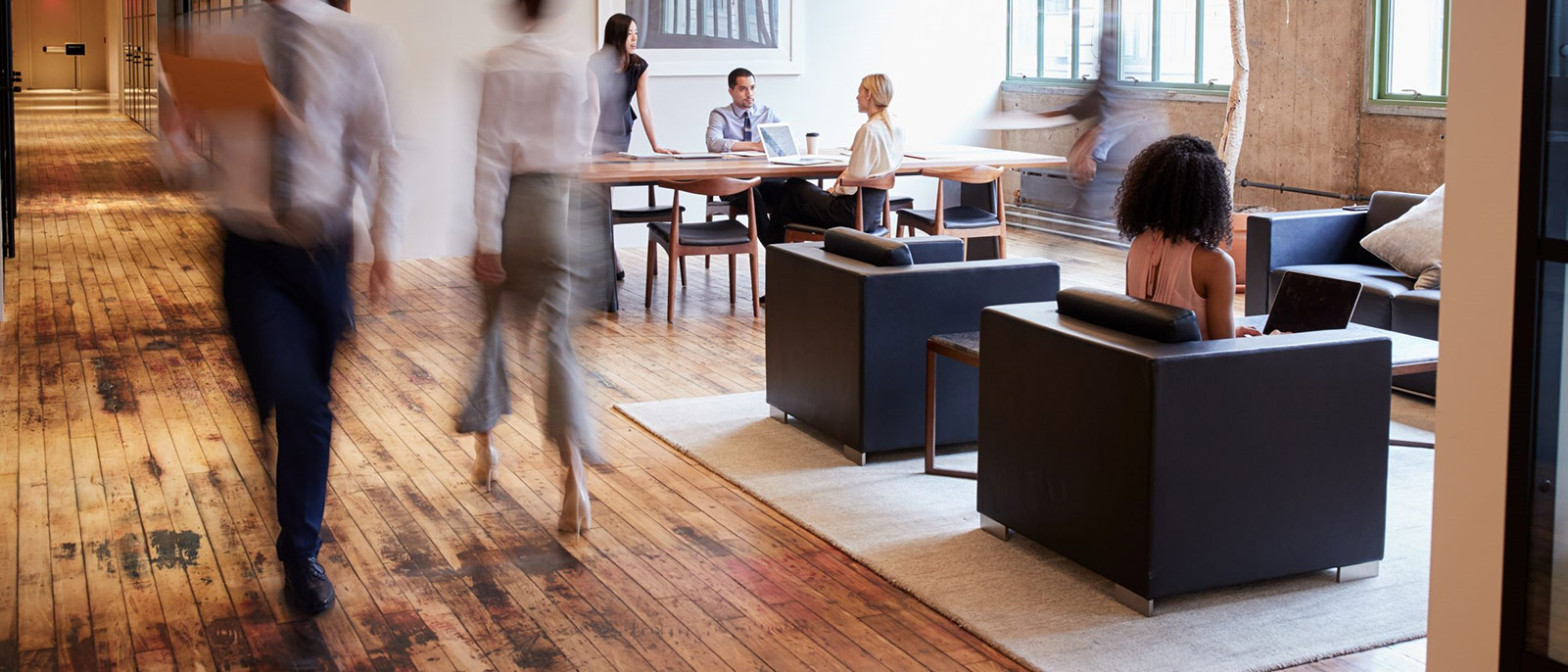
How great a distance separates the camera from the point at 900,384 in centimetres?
501

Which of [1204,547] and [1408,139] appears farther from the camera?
[1408,139]

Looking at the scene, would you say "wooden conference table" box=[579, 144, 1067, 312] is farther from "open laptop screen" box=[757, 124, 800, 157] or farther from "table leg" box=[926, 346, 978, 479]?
"table leg" box=[926, 346, 978, 479]

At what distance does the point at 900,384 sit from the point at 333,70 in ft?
7.54

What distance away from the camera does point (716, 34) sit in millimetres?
10836

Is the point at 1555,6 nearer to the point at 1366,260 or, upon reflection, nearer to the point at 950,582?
the point at 950,582

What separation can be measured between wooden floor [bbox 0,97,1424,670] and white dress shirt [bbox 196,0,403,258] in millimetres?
281

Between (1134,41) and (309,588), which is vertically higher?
(1134,41)

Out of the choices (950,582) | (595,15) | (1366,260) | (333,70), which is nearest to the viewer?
(333,70)

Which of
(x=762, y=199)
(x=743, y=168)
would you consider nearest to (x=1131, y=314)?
(x=743, y=168)

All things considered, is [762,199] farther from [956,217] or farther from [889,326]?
[889,326]

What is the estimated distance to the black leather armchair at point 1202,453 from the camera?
3.53m

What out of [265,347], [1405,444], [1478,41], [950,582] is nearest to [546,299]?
[265,347]

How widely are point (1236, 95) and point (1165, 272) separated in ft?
17.9

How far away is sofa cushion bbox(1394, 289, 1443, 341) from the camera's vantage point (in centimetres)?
580
